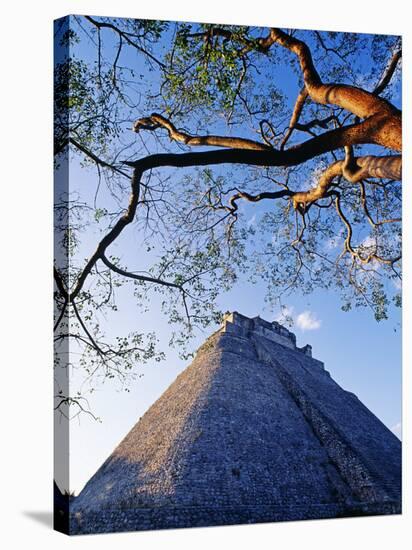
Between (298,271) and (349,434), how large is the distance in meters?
7.19

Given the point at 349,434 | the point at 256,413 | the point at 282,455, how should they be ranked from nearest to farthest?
the point at 282,455, the point at 256,413, the point at 349,434

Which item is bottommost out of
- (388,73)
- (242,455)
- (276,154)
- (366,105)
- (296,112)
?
(242,455)

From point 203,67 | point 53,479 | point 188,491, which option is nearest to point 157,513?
point 188,491

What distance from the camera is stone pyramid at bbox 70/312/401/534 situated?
33.5 ft

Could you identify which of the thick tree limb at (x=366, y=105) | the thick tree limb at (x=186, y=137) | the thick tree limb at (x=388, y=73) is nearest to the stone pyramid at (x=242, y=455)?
the thick tree limb at (x=186, y=137)

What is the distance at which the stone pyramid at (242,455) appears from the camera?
10.2 meters

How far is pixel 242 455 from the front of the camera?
12.0 meters

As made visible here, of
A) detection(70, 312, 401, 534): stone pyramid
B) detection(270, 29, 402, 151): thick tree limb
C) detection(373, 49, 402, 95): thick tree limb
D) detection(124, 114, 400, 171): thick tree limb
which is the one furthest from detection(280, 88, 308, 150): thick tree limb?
detection(70, 312, 401, 534): stone pyramid

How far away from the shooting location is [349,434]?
16766mm

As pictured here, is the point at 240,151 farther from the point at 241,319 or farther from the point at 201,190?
the point at 241,319

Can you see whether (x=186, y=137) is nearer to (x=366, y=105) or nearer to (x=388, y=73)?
(x=366, y=105)

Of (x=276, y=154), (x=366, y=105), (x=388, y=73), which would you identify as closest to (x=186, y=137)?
(x=276, y=154)

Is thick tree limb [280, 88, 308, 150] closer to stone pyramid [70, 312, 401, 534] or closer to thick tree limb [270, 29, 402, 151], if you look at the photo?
thick tree limb [270, 29, 402, 151]

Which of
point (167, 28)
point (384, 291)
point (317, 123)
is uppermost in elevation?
point (167, 28)
